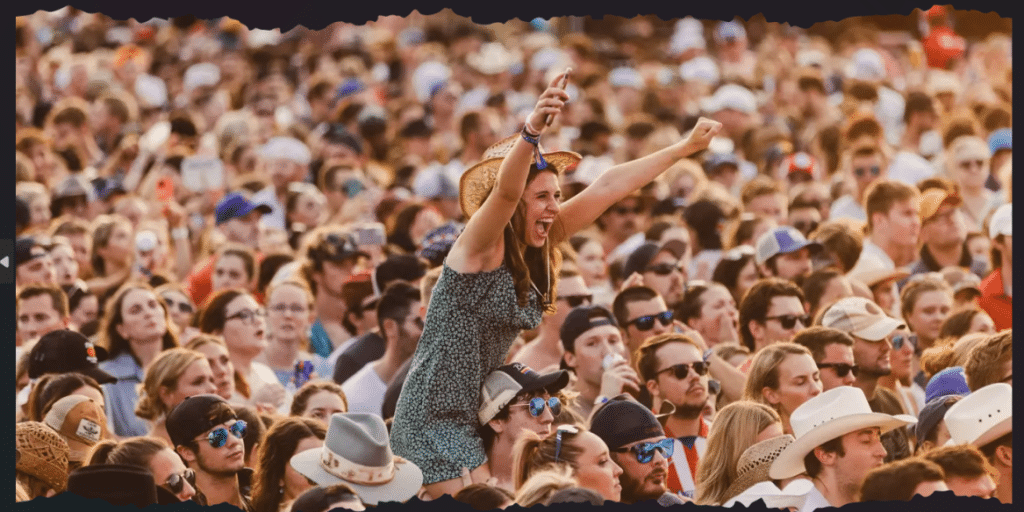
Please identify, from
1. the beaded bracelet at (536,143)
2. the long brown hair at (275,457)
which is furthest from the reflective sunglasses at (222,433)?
the beaded bracelet at (536,143)

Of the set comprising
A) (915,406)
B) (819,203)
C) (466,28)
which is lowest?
(915,406)

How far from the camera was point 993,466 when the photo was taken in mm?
5074

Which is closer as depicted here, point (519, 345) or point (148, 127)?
point (519, 345)

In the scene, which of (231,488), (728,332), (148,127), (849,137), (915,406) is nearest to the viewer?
(231,488)

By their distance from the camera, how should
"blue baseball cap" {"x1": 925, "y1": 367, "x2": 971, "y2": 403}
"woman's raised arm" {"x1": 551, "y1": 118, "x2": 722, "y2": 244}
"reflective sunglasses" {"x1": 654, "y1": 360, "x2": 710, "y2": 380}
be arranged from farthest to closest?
"reflective sunglasses" {"x1": 654, "y1": 360, "x2": 710, "y2": 380} → "blue baseball cap" {"x1": 925, "y1": 367, "x2": 971, "y2": 403} → "woman's raised arm" {"x1": 551, "y1": 118, "x2": 722, "y2": 244}

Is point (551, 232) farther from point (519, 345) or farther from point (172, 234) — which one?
point (172, 234)

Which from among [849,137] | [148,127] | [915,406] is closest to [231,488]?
[915,406]

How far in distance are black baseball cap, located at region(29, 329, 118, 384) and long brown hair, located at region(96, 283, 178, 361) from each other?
872mm

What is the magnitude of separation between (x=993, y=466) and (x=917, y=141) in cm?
823

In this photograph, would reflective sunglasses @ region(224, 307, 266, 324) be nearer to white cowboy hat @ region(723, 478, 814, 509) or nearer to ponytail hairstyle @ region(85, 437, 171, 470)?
ponytail hairstyle @ region(85, 437, 171, 470)

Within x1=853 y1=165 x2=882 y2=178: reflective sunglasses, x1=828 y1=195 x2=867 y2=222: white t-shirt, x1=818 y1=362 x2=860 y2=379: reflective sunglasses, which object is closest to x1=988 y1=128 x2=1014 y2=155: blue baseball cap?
x1=853 y1=165 x2=882 y2=178: reflective sunglasses

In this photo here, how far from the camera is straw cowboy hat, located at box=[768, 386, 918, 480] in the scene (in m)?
5.23
